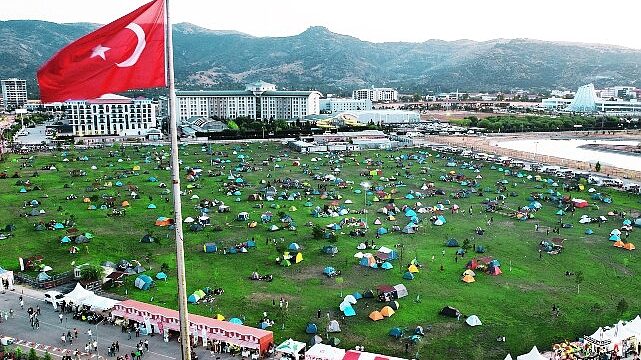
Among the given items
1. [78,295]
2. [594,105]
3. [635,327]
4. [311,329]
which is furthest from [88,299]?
[594,105]

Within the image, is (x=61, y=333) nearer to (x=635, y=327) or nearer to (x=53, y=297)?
(x=53, y=297)

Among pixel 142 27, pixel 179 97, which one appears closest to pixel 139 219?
pixel 142 27

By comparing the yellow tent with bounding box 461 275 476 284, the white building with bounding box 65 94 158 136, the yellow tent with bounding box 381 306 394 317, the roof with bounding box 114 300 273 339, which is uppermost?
the white building with bounding box 65 94 158 136

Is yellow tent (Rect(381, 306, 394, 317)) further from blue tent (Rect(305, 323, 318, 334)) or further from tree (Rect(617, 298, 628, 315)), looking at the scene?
tree (Rect(617, 298, 628, 315))

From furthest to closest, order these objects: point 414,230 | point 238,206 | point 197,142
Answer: point 197,142
point 238,206
point 414,230

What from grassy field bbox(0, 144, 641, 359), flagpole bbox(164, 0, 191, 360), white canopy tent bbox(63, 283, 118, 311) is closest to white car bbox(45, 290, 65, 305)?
white canopy tent bbox(63, 283, 118, 311)

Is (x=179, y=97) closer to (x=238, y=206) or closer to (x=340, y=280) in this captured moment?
(x=238, y=206)
